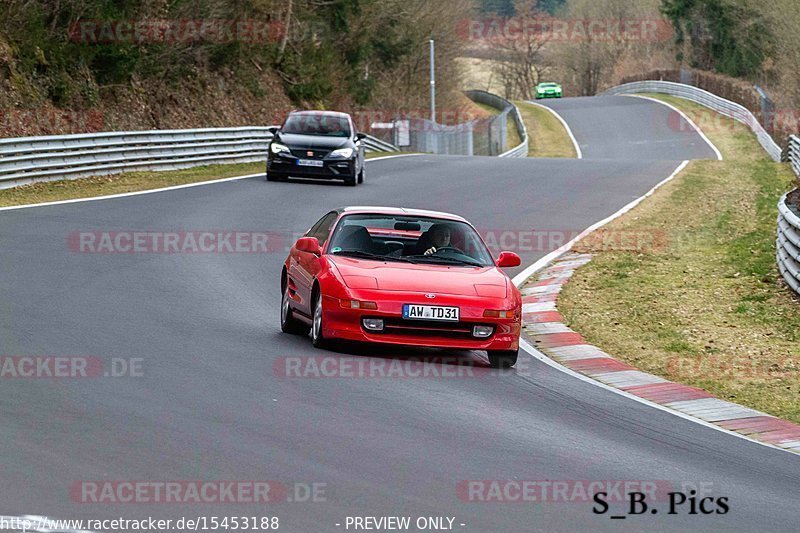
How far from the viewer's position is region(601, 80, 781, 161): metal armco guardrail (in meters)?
56.4

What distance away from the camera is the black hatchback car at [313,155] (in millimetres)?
29375

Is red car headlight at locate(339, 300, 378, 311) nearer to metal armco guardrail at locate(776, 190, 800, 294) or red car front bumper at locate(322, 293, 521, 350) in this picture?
red car front bumper at locate(322, 293, 521, 350)

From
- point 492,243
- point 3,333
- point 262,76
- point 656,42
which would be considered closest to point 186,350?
point 3,333

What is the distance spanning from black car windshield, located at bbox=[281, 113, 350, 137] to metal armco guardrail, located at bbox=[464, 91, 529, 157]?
2776 cm

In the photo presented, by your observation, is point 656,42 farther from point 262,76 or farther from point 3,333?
point 3,333

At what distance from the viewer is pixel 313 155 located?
2939cm

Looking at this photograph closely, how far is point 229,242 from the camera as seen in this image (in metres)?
19.2

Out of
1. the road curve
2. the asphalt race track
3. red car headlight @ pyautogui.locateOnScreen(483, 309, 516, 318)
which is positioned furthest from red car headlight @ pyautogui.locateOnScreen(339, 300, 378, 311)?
the road curve

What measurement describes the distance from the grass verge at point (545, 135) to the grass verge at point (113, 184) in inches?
1330

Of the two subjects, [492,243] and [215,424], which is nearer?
[215,424]

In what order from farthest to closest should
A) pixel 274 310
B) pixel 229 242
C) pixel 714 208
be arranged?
pixel 714 208 < pixel 229 242 < pixel 274 310

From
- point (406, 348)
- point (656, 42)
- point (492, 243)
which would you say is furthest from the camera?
point (656, 42)

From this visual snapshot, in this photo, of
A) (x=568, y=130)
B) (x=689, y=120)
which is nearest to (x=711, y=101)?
(x=689, y=120)

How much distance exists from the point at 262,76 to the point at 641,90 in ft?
167
